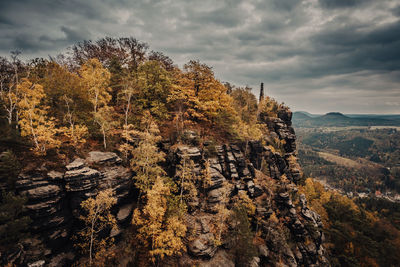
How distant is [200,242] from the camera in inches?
867

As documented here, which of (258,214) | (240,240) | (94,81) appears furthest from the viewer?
(258,214)

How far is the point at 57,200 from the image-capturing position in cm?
1755

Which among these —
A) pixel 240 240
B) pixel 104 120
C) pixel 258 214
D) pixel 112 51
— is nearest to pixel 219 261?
pixel 240 240

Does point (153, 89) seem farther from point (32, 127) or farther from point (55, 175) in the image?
point (55, 175)

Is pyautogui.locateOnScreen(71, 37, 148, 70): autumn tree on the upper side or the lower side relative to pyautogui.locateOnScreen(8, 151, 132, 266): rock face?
upper

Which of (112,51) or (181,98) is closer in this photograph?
(181,98)

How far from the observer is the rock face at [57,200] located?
630 inches

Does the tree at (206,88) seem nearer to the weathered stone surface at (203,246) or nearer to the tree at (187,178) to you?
the tree at (187,178)

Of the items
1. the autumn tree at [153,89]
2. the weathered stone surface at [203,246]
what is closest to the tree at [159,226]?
the weathered stone surface at [203,246]

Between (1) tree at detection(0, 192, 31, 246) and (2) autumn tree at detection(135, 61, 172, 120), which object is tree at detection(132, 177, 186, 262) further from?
(2) autumn tree at detection(135, 61, 172, 120)

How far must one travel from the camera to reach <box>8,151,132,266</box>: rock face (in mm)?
16000

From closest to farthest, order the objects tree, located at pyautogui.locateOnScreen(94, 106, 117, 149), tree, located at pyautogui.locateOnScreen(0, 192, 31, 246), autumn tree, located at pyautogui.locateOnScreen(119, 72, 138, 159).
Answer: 1. tree, located at pyautogui.locateOnScreen(0, 192, 31, 246)
2. tree, located at pyautogui.locateOnScreen(94, 106, 117, 149)
3. autumn tree, located at pyautogui.locateOnScreen(119, 72, 138, 159)

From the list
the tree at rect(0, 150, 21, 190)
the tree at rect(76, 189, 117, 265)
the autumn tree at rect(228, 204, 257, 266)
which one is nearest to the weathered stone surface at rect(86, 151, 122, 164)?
the tree at rect(76, 189, 117, 265)

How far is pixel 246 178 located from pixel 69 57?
71.7 metres
